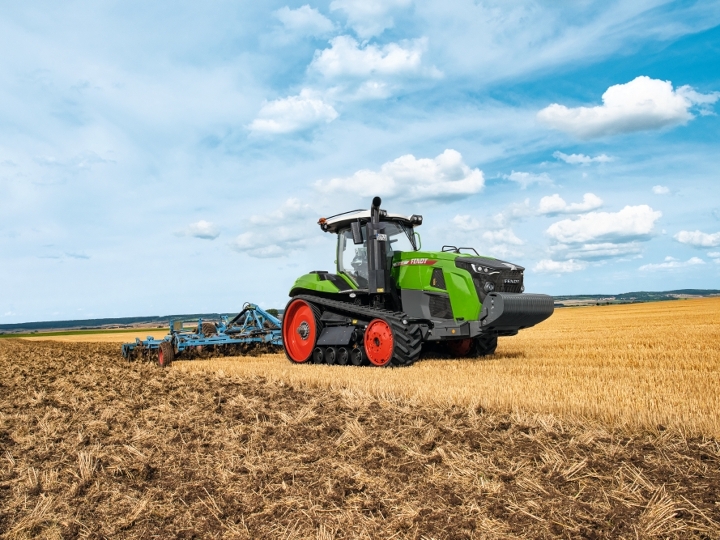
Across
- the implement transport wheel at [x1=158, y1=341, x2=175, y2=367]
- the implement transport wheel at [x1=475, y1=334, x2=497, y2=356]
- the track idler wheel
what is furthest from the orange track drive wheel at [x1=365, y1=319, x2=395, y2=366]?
the implement transport wheel at [x1=158, y1=341, x2=175, y2=367]

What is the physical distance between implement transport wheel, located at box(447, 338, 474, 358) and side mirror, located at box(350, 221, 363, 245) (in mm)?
2750

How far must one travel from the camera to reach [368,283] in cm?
1128

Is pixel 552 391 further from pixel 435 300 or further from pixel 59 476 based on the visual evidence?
pixel 59 476

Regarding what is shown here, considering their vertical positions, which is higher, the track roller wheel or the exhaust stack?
the exhaust stack

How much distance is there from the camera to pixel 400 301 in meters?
11.5

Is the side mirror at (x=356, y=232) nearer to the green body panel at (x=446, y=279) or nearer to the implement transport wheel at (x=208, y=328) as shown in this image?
the green body panel at (x=446, y=279)

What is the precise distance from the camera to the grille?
10789 mm

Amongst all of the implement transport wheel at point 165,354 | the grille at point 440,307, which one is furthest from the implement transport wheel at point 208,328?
the grille at point 440,307

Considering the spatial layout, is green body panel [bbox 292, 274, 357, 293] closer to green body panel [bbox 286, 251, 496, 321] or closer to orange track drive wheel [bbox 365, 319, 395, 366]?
green body panel [bbox 286, 251, 496, 321]

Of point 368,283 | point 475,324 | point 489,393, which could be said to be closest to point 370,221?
point 368,283

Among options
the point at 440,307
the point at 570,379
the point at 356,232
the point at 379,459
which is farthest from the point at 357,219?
the point at 379,459

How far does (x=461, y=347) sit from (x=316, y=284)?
3.05m

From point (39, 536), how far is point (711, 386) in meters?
7.07

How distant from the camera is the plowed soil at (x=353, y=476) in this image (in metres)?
4.11
